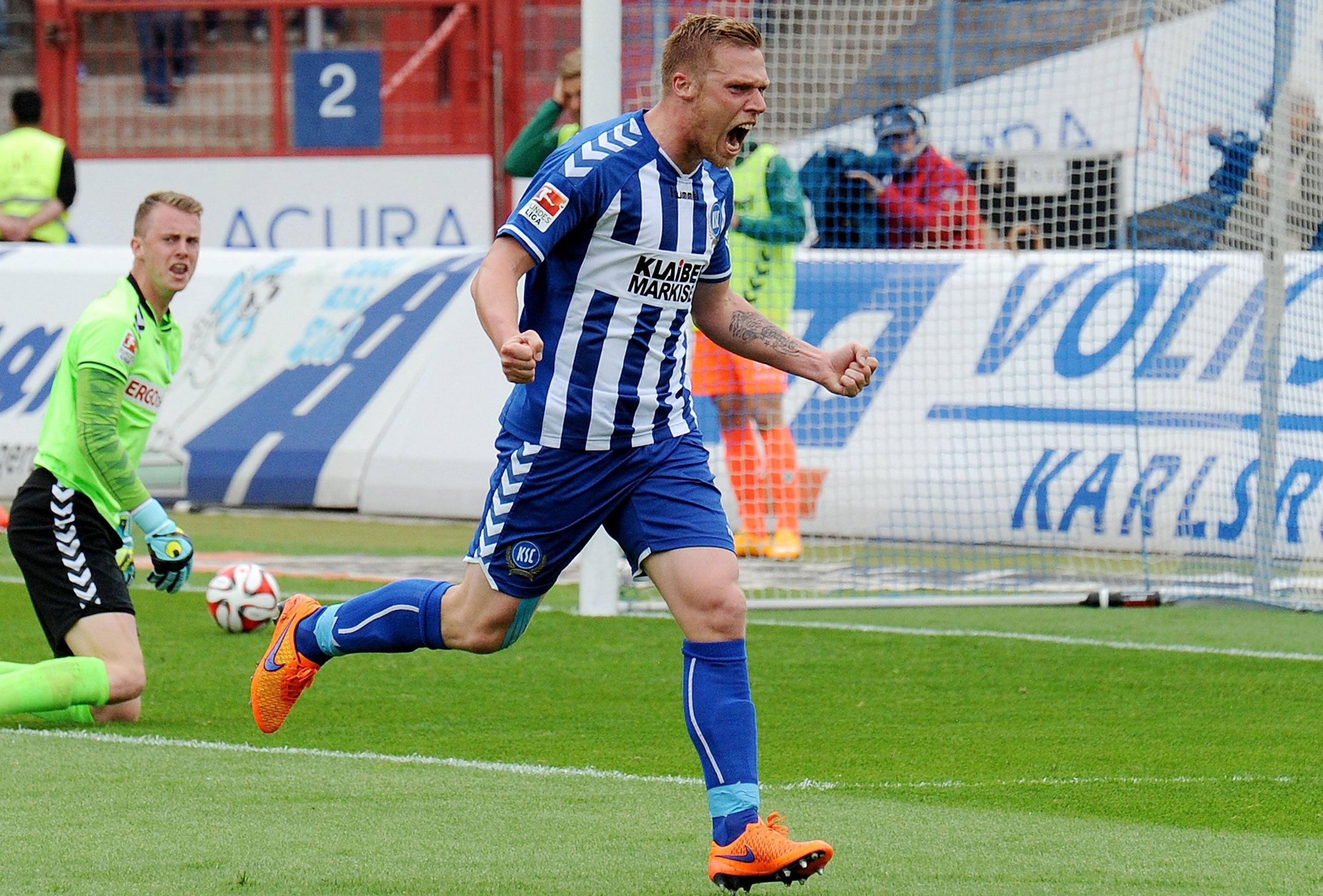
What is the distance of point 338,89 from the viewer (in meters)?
19.2

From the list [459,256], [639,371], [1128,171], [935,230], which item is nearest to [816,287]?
[935,230]

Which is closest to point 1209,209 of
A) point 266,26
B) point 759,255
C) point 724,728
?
point 759,255

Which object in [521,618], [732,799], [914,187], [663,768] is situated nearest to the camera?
[732,799]

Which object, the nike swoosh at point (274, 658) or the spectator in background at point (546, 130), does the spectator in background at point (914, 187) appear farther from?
the nike swoosh at point (274, 658)

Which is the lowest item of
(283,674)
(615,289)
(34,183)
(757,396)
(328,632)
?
(283,674)

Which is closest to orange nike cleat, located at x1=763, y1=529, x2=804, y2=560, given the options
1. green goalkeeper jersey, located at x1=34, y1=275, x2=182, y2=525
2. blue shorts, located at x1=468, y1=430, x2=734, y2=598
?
green goalkeeper jersey, located at x1=34, y1=275, x2=182, y2=525

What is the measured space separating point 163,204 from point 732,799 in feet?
10.9

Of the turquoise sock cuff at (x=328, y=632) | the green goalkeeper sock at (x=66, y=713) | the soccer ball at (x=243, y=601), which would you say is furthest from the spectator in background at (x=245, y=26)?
the turquoise sock cuff at (x=328, y=632)

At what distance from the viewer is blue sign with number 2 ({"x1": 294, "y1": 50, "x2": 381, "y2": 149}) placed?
62.7ft

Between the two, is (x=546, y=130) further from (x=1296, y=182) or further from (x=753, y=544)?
(x=1296, y=182)

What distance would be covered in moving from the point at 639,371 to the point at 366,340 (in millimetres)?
8018

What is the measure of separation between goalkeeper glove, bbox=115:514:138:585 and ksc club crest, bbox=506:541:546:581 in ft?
7.64

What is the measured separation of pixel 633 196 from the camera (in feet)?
15.1

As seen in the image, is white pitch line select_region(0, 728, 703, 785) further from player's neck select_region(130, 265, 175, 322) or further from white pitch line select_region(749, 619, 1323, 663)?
white pitch line select_region(749, 619, 1323, 663)
